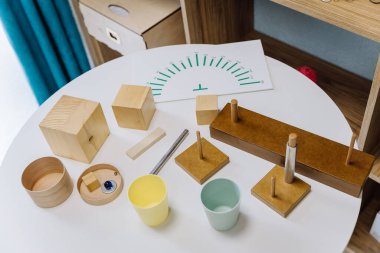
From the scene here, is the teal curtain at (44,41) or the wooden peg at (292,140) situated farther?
the teal curtain at (44,41)

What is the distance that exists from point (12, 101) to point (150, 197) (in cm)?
125

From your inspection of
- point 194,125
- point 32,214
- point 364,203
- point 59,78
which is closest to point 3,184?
point 32,214

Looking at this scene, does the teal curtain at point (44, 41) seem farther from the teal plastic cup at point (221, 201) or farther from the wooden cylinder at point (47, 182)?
the teal plastic cup at point (221, 201)

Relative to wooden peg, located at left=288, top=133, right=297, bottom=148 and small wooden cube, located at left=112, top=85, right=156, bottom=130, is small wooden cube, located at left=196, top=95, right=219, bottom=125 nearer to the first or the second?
small wooden cube, located at left=112, top=85, right=156, bottom=130

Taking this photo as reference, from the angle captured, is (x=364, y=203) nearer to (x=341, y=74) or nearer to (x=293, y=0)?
(x=341, y=74)

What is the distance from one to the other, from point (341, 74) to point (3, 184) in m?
1.08

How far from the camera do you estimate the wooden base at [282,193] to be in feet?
2.67

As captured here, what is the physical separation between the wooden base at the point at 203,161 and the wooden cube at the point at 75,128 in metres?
0.18

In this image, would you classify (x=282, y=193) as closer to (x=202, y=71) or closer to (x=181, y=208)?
(x=181, y=208)

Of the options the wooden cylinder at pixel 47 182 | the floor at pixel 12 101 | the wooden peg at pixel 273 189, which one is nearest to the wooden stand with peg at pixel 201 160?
the wooden peg at pixel 273 189

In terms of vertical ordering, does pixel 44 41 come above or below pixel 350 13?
below

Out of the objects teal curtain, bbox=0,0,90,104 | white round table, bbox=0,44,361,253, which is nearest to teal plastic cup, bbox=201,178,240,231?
white round table, bbox=0,44,361,253

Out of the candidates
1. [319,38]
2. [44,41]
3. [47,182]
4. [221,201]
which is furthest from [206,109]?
[44,41]

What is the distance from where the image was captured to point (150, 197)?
858 millimetres
